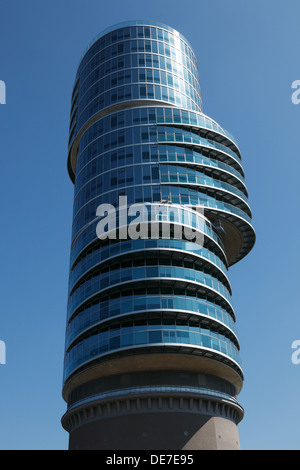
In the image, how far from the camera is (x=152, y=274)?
59.8 meters

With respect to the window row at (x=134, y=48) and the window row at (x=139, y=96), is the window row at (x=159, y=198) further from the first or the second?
the window row at (x=134, y=48)

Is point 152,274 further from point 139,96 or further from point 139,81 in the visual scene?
point 139,81

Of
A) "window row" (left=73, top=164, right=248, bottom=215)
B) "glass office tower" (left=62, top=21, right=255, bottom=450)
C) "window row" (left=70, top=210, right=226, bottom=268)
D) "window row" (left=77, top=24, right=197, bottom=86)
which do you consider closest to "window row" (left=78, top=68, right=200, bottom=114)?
"glass office tower" (left=62, top=21, right=255, bottom=450)

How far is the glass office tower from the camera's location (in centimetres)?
5559

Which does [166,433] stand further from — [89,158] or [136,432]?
[89,158]

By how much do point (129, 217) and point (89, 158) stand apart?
1733 centimetres

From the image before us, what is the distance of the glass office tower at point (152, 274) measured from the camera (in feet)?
182

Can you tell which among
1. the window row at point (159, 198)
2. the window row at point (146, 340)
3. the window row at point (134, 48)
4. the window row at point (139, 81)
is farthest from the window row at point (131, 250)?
the window row at point (134, 48)

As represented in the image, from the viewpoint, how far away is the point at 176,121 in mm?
73938

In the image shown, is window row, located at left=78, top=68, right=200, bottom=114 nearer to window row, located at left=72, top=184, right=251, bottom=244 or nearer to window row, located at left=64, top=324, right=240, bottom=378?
window row, located at left=72, top=184, right=251, bottom=244

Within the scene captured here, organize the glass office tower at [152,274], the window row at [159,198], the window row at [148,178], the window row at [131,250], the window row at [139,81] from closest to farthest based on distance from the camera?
the glass office tower at [152,274] < the window row at [131,250] < the window row at [159,198] < the window row at [148,178] < the window row at [139,81]

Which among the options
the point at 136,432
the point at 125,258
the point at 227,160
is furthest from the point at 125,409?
the point at 227,160

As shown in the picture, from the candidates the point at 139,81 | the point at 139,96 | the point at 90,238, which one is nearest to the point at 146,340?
the point at 90,238
